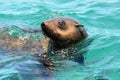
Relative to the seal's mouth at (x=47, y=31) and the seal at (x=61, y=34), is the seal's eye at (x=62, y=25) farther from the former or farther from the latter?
the seal's mouth at (x=47, y=31)

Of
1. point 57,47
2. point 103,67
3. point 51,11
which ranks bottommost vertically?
point 103,67

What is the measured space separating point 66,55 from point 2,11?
471 centimetres

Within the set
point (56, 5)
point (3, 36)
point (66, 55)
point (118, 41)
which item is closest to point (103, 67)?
point (66, 55)

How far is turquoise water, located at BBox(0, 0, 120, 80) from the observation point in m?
6.96

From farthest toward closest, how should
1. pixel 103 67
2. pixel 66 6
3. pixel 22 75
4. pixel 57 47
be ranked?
pixel 66 6, pixel 57 47, pixel 103 67, pixel 22 75

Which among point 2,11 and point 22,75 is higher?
point 2,11

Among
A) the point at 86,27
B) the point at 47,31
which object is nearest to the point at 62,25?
the point at 47,31

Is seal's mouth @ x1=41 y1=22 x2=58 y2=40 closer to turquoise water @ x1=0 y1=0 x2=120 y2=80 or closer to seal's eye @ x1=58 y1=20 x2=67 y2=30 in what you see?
seal's eye @ x1=58 y1=20 x2=67 y2=30

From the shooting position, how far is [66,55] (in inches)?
305

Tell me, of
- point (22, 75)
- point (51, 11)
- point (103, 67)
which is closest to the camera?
point (22, 75)

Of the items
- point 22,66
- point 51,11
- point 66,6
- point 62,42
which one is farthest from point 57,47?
point 66,6

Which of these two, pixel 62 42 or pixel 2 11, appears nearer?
pixel 62 42

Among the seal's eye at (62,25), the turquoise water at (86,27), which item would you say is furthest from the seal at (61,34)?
the turquoise water at (86,27)

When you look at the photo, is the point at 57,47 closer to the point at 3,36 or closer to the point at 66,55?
the point at 66,55
